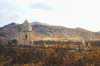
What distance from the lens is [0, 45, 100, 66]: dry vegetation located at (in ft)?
64.7

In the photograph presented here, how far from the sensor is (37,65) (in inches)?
771

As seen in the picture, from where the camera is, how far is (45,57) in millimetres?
21391

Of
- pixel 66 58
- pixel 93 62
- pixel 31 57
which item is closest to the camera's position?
pixel 93 62

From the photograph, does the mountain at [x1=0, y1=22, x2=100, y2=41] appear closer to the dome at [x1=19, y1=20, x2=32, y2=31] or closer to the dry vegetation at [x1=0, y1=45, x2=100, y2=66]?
the dome at [x1=19, y1=20, x2=32, y2=31]

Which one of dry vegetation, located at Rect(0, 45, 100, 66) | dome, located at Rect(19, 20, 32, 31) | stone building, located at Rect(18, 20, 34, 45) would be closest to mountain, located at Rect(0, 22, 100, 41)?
dome, located at Rect(19, 20, 32, 31)

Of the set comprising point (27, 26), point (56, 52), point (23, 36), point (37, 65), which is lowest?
point (37, 65)

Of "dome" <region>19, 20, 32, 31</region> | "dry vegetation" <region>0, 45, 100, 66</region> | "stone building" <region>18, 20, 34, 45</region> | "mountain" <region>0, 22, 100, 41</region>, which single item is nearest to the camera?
"dry vegetation" <region>0, 45, 100, 66</region>

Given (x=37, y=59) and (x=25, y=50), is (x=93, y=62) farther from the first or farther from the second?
(x=25, y=50)

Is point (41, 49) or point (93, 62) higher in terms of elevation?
point (41, 49)

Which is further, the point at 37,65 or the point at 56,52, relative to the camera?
the point at 56,52

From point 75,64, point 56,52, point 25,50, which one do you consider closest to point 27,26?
point 25,50

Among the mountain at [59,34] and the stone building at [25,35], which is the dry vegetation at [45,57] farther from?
the mountain at [59,34]

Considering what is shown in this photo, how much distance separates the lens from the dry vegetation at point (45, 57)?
19.7m

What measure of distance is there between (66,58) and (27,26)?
1541 cm
